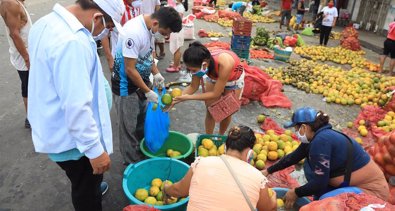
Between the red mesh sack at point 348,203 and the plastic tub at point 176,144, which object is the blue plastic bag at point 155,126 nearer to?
the plastic tub at point 176,144

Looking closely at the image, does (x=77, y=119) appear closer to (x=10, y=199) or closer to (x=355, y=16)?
(x=10, y=199)

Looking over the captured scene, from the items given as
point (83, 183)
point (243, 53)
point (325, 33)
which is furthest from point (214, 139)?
point (325, 33)

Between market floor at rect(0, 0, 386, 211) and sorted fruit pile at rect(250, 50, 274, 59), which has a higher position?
sorted fruit pile at rect(250, 50, 274, 59)

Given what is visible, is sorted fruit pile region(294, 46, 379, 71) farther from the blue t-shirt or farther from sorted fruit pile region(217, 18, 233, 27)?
the blue t-shirt

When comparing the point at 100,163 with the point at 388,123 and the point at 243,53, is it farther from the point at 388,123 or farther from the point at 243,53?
the point at 243,53

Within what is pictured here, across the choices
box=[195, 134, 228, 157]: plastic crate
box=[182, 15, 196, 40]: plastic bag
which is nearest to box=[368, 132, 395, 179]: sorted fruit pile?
box=[195, 134, 228, 157]: plastic crate

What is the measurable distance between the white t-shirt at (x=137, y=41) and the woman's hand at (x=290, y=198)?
2.22 metres

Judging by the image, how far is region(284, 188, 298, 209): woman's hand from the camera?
10.2ft

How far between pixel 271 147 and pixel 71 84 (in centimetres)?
321

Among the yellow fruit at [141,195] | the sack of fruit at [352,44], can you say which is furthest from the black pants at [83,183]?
the sack of fruit at [352,44]

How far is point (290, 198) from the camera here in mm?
3131

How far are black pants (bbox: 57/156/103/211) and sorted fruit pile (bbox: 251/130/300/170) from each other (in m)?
2.19

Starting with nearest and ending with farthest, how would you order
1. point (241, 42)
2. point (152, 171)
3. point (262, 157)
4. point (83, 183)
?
point (83, 183) < point (152, 171) < point (262, 157) < point (241, 42)

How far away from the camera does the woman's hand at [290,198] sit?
311cm
